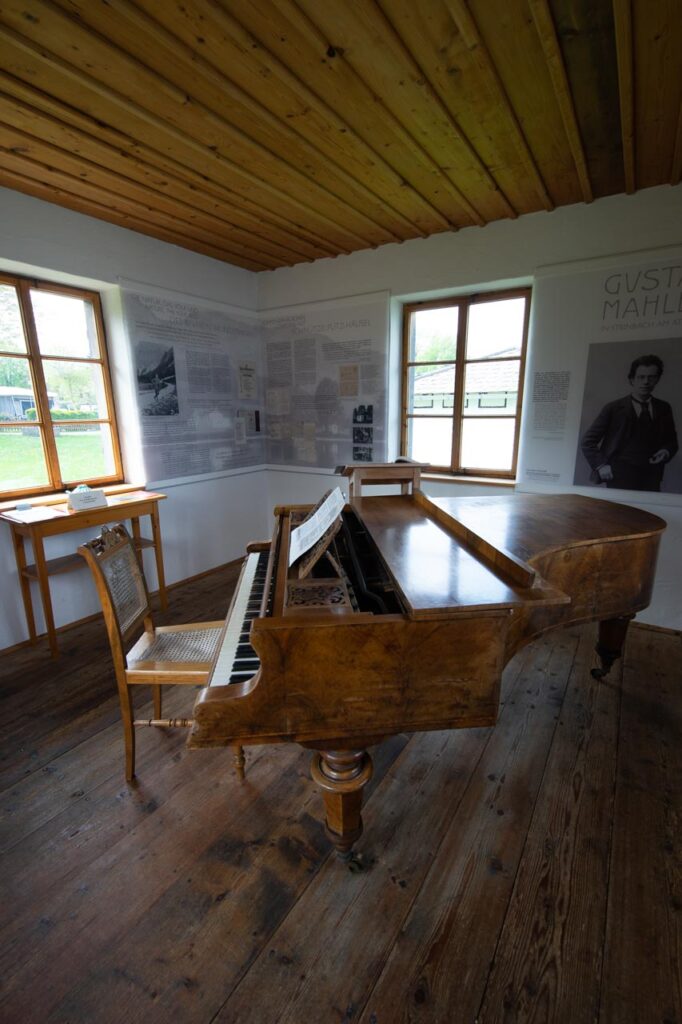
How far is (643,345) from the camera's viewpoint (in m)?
2.64

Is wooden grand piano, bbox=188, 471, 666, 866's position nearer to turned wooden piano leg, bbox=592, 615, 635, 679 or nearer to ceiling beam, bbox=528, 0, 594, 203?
turned wooden piano leg, bbox=592, 615, 635, 679

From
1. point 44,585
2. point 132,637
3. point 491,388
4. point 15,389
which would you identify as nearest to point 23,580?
point 44,585

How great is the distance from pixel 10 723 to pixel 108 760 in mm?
626

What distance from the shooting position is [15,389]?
272cm

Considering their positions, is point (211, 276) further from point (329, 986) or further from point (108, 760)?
point (329, 986)

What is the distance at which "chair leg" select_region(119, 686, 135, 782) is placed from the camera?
5.23 feet

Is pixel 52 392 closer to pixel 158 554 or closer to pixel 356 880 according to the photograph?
pixel 158 554

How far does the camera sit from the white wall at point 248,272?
2574 millimetres

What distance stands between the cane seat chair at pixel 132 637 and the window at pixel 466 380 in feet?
8.25

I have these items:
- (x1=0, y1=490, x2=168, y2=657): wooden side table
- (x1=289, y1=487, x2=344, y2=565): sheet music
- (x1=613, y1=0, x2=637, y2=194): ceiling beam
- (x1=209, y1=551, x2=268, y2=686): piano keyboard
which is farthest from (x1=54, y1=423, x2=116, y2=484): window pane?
(x1=613, y1=0, x2=637, y2=194): ceiling beam

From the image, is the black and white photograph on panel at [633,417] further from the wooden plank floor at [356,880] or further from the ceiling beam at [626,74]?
the wooden plank floor at [356,880]

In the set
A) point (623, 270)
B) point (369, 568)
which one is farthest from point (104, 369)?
point (623, 270)

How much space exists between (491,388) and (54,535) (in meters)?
3.24

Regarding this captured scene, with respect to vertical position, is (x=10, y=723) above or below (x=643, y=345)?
below
